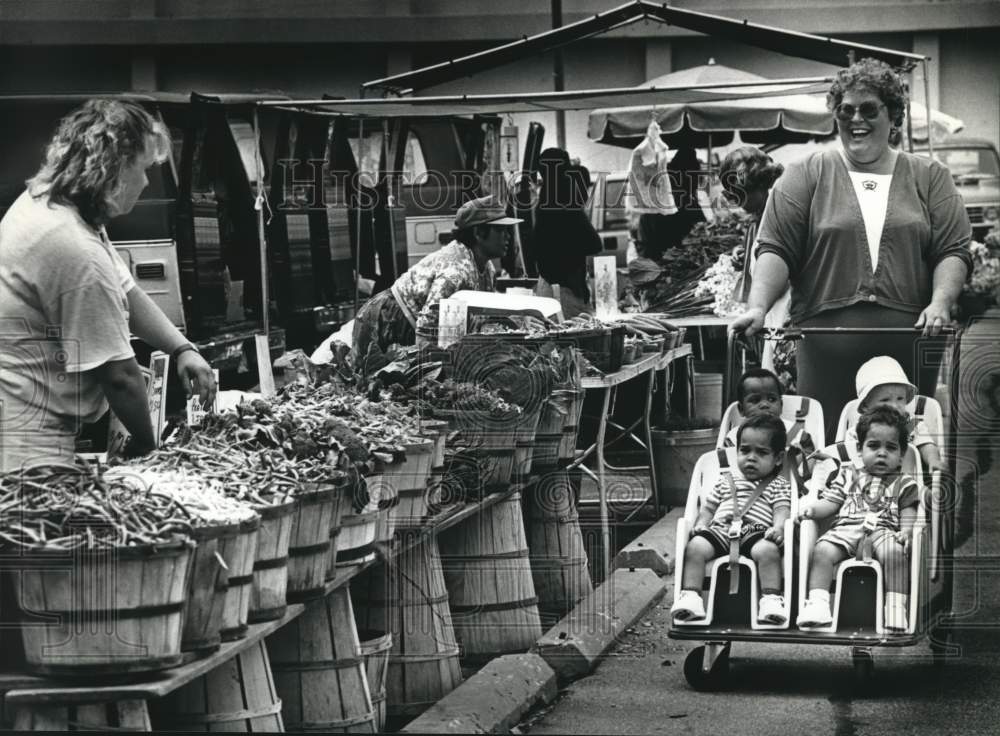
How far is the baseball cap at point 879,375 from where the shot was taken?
21.7 feet

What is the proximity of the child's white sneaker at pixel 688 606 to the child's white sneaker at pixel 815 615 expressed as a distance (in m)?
0.38

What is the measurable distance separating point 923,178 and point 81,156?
3814mm

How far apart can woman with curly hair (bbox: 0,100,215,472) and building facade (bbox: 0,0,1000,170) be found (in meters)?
21.2

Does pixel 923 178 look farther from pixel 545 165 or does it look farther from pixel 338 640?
pixel 545 165

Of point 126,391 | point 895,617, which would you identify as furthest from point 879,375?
point 126,391

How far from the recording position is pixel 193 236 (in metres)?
11.6

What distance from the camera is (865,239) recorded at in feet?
23.0

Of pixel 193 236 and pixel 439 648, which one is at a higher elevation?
pixel 193 236

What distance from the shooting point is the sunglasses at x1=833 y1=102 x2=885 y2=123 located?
691cm

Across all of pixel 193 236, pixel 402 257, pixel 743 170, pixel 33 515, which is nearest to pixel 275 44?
pixel 402 257

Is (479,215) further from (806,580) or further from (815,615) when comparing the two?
(815,615)

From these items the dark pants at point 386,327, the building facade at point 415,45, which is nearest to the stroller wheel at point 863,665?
the dark pants at point 386,327

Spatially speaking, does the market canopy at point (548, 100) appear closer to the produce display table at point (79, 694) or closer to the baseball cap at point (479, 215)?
the baseball cap at point (479, 215)

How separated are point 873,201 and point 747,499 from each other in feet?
5.02
